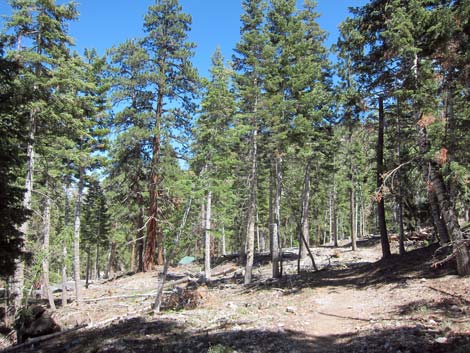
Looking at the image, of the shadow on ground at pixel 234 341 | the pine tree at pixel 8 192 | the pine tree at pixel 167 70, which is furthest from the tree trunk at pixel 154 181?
the pine tree at pixel 8 192

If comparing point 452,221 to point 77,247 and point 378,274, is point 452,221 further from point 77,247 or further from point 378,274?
point 77,247

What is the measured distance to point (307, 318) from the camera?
1029cm

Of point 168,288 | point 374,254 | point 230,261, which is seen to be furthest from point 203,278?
point 374,254

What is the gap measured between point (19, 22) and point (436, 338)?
1790 cm

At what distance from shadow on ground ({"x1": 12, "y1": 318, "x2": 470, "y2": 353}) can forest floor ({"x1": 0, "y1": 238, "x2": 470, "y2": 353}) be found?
24mm

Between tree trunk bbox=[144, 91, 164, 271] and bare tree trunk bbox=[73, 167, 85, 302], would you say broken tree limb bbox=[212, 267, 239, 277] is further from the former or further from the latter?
bare tree trunk bbox=[73, 167, 85, 302]

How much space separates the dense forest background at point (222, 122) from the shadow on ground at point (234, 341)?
121 inches

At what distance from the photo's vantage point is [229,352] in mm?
7355

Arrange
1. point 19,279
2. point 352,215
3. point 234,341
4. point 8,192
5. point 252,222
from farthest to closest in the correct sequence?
point 352,215, point 252,222, point 19,279, point 234,341, point 8,192

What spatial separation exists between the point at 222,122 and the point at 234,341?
1037cm

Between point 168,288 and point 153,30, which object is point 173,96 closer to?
point 153,30

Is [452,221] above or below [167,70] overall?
below

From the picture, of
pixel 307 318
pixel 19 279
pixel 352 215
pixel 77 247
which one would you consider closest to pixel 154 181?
pixel 77 247

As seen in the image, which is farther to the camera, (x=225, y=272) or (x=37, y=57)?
(x=225, y=272)
